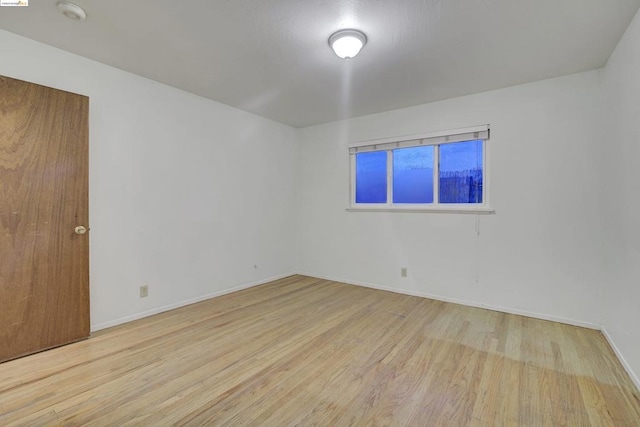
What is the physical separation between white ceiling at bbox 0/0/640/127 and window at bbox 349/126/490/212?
635mm

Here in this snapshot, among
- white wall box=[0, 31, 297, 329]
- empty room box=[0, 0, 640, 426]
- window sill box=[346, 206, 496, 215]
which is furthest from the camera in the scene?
window sill box=[346, 206, 496, 215]

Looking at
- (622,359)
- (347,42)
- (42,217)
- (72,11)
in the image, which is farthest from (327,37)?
(622,359)

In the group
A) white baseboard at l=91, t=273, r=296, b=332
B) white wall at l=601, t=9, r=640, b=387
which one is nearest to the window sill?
white wall at l=601, t=9, r=640, b=387

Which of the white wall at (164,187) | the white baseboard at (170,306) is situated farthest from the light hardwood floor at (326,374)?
the white wall at (164,187)

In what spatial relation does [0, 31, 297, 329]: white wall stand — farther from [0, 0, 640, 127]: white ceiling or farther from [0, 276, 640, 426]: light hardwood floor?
[0, 276, 640, 426]: light hardwood floor

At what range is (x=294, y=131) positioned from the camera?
4.99 metres

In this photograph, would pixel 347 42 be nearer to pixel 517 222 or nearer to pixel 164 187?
pixel 164 187

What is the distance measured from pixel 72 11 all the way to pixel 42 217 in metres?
1.50

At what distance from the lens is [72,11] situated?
200 centimetres

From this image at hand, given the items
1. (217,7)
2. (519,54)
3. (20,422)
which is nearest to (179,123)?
(217,7)

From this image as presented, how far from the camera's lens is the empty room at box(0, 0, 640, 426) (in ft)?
6.30

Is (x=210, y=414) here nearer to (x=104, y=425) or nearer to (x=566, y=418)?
(x=104, y=425)

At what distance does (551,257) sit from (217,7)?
3.64 m

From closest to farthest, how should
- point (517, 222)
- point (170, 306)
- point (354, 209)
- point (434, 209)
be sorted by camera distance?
point (517, 222) < point (170, 306) < point (434, 209) < point (354, 209)
